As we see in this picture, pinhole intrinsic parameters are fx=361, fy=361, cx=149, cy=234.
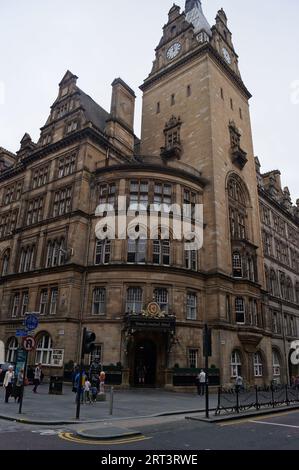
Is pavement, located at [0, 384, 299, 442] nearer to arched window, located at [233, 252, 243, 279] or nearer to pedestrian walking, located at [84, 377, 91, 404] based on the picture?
pedestrian walking, located at [84, 377, 91, 404]

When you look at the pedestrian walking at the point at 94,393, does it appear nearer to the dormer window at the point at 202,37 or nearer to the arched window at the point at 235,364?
the arched window at the point at 235,364

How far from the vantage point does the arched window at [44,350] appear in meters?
29.2

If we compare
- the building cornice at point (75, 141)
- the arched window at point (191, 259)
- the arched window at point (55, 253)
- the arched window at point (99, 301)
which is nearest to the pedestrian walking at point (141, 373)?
the arched window at point (99, 301)

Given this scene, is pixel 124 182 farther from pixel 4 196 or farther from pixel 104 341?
pixel 4 196

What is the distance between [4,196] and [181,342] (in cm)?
2857

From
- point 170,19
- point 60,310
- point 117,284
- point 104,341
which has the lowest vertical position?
point 104,341

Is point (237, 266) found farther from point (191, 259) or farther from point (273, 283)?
point (273, 283)

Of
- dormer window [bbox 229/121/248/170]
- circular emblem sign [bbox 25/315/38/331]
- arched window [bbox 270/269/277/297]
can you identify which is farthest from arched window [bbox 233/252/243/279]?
circular emblem sign [bbox 25/315/38/331]

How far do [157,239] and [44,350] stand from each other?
13066 millimetres

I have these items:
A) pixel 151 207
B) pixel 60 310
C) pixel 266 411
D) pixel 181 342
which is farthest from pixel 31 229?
pixel 266 411

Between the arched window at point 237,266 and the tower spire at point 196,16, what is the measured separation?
96.9 ft

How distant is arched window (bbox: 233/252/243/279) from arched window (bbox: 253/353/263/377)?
785 centimetres
